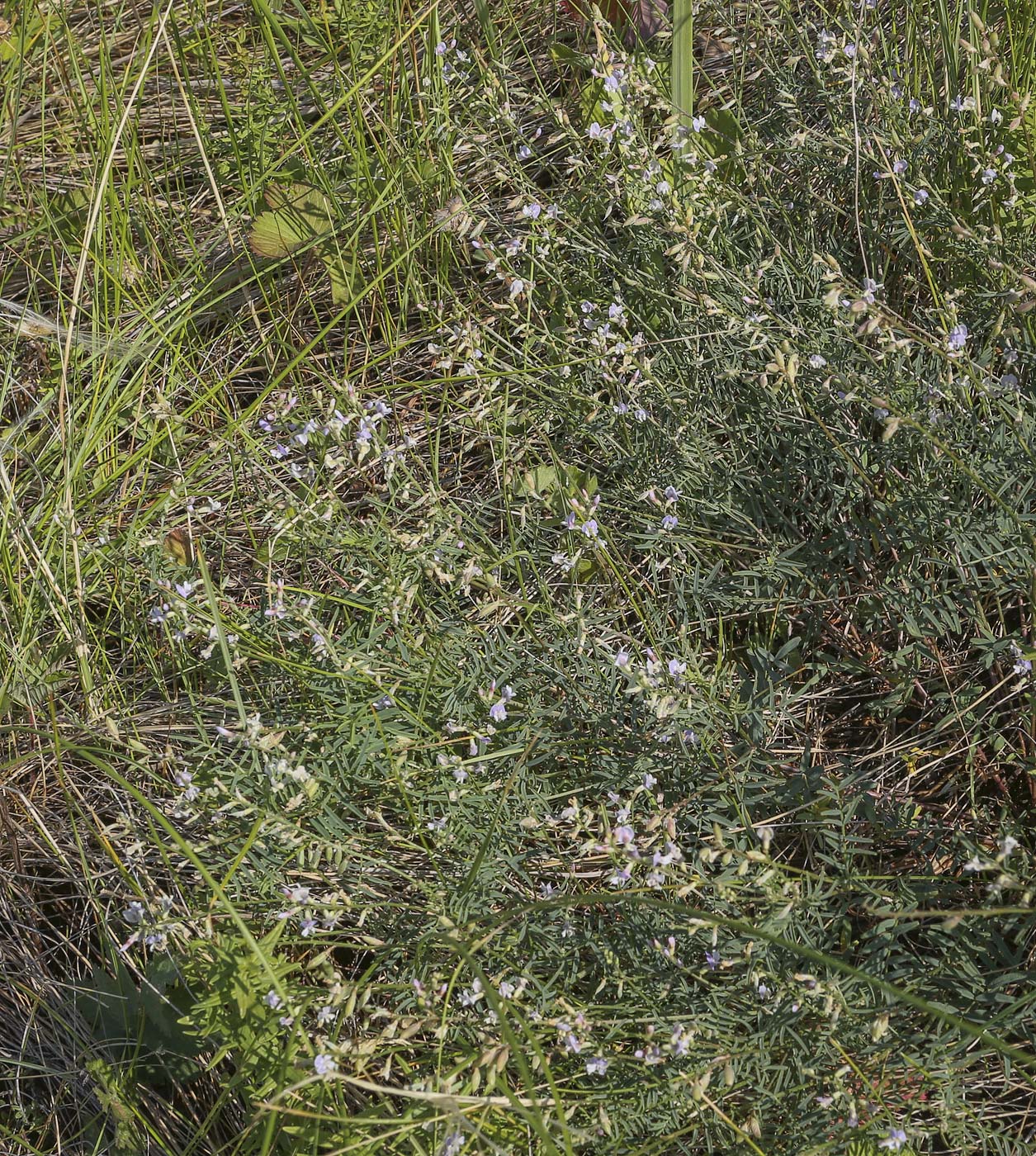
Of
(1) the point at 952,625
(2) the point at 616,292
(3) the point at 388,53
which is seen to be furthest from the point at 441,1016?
(3) the point at 388,53

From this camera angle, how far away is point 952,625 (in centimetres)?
192

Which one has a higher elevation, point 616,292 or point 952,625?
point 616,292

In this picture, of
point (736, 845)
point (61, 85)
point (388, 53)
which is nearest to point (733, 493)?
point (736, 845)

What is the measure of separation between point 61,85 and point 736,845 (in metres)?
3.08

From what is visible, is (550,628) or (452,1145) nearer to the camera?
(452,1145)

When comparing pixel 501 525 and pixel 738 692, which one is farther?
pixel 501 525

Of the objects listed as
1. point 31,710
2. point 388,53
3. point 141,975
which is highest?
point 388,53

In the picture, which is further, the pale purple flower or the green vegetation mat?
the green vegetation mat

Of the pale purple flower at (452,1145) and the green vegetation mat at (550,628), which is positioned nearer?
the pale purple flower at (452,1145)

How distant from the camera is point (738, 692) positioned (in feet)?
6.66

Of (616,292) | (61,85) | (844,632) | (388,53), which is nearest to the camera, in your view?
→ (844,632)

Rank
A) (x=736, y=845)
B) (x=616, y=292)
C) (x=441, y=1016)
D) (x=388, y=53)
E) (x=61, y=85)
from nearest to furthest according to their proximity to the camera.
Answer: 1. (x=441, y=1016)
2. (x=736, y=845)
3. (x=616, y=292)
4. (x=388, y=53)
5. (x=61, y=85)

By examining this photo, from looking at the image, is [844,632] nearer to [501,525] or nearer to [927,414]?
[927,414]

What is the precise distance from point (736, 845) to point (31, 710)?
1515 mm
